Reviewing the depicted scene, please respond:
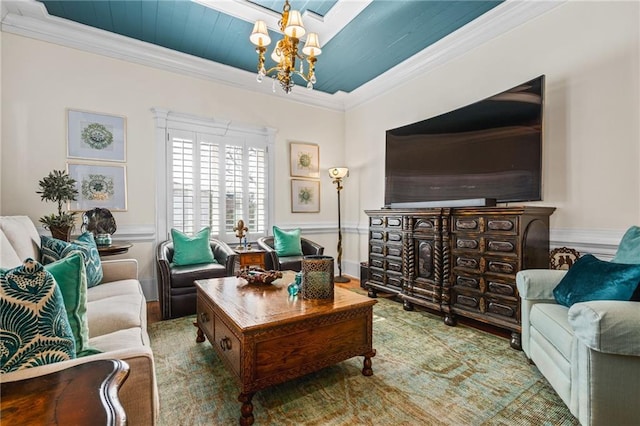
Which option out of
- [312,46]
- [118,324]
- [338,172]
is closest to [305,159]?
[338,172]

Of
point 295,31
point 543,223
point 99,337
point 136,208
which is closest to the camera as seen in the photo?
point 99,337

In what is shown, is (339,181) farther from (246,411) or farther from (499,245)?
(246,411)

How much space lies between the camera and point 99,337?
154cm

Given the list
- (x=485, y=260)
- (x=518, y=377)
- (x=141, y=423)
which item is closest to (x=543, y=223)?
(x=485, y=260)

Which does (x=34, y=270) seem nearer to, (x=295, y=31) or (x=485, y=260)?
(x=295, y=31)

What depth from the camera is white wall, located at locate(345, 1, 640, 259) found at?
2.25 meters

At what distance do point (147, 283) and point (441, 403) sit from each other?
3502mm

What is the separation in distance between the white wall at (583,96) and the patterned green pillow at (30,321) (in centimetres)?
334

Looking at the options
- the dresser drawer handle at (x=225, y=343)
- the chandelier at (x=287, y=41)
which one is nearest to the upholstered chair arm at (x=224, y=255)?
the dresser drawer handle at (x=225, y=343)

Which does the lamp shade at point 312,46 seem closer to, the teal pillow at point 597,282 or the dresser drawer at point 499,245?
the dresser drawer at point 499,245

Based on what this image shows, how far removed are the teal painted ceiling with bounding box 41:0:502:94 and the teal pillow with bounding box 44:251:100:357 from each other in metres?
2.75

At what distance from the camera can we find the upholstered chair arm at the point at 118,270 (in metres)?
2.66

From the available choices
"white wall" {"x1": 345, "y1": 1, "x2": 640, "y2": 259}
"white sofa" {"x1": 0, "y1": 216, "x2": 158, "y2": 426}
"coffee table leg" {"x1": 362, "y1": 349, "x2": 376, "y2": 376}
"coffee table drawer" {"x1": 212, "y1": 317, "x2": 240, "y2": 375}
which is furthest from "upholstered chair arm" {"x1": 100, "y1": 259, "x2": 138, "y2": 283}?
"white wall" {"x1": 345, "y1": 1, "x2": 640, "y2": 259}

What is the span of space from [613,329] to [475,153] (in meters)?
2.11
